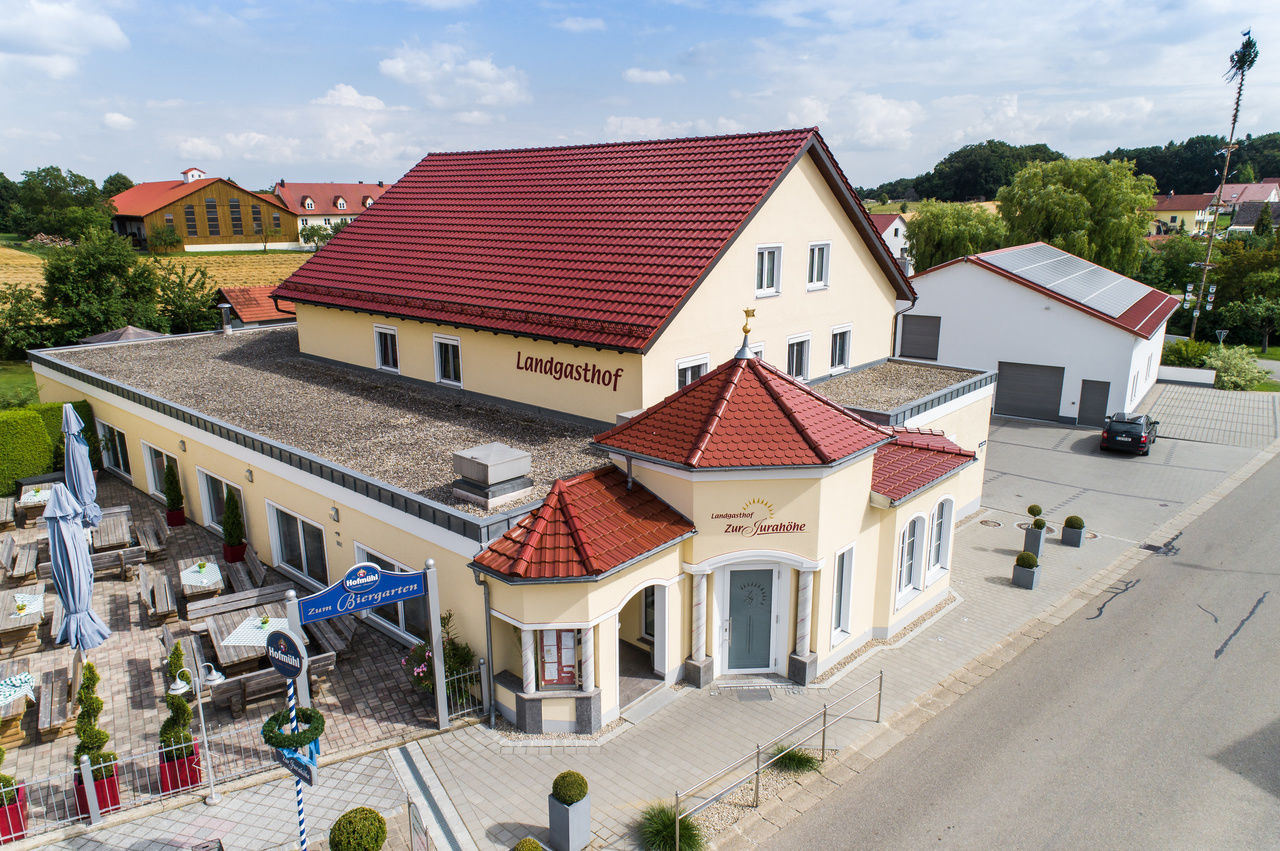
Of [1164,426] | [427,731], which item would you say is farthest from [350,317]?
[1164,426]

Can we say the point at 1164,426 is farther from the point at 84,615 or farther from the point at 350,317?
the point at 84,615

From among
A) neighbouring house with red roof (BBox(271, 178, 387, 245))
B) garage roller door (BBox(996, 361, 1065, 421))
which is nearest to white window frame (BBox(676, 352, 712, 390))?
garage roller door (BBox(996, 361, 1065, 421))

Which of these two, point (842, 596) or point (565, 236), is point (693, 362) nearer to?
point (565, 236)

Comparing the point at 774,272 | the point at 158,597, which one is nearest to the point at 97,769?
the point at 158,597

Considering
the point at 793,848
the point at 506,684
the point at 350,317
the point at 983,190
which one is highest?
the point at 983,190

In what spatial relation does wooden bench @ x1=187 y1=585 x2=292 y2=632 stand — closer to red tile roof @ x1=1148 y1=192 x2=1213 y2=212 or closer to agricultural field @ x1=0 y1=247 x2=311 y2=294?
agricultural field @ x1=0 y1=247 x2=311 y2=294

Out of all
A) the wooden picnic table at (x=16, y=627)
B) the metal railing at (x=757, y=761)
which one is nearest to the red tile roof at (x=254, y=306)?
the wooden picnic table at (x=16, y=627)
